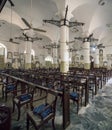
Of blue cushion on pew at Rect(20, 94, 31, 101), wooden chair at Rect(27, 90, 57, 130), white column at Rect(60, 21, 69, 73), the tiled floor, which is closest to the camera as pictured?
wooden chair at Rect(27, 90, 57, 130)

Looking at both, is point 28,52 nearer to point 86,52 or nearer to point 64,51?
point 64,51

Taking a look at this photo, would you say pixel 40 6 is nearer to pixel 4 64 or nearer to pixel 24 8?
pixel 24 8

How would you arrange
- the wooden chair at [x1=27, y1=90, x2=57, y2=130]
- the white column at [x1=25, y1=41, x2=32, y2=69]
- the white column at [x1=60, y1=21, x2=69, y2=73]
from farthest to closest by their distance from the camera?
the white column at [x1=25, y1=41, x2=32, y2=69] → the white column at [x1=60, y1=21, x2=69, y2=73] → the wooden chair at [x1=27, y1=90, x2=57, y2=130]

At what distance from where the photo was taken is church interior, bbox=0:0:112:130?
365 cm

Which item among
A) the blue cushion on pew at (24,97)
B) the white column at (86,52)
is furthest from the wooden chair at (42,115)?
the white column at (86,52)

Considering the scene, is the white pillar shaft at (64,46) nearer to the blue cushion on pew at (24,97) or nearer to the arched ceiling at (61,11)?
the arched ceiling at (61,11)

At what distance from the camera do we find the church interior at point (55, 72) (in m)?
3.65

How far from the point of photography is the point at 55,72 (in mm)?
10281

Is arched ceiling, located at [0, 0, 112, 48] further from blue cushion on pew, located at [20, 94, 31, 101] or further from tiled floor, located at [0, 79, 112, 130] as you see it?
blue cushion on pew, located at [20, 94, 31, 101]

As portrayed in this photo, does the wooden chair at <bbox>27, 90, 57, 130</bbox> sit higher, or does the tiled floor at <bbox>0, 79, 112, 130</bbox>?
the wooden chair at <bbox>27, 90, 57, 130</bbox>

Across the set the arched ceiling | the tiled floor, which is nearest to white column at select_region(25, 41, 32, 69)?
the arched ceiling

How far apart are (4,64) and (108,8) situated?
49.2 feet

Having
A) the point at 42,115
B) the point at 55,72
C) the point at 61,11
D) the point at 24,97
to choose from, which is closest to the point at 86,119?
the point at 42,115

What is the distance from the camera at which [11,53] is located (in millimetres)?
21656
